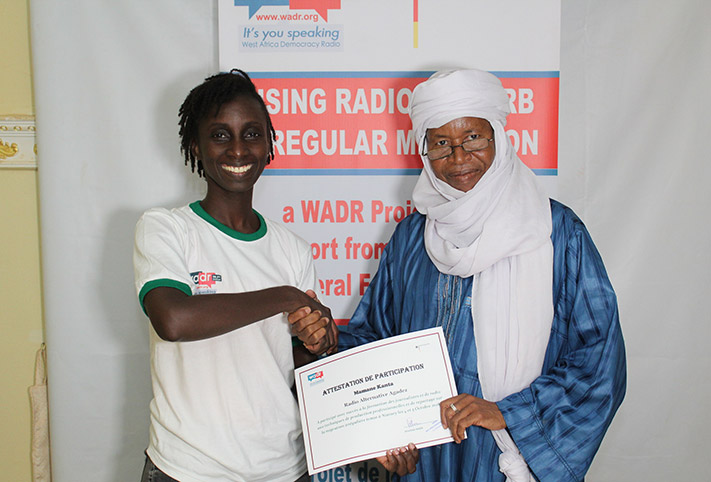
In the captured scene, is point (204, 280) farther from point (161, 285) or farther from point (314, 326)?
point (314, 326)

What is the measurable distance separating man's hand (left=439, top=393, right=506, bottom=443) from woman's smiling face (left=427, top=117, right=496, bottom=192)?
2.11 ft

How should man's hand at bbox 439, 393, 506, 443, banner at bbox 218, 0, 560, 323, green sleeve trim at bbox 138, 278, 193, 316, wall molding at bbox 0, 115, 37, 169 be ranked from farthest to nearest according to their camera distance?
wall molding at bbox 0, 115, 37, 169 < banner at bbox 218, 0, 560, 323 < man's hand at bbox 439, 393, 506, 443 < green sleeve trim at bbox 138, 278, 193, 316

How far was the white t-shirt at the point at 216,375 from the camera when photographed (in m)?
1.46

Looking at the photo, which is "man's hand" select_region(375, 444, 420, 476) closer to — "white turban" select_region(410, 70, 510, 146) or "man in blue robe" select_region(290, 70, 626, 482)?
"man in blue robe" select_region(290, 70, 626, 482)

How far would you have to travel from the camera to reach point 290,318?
1608 millimetres

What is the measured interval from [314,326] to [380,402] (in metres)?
0.28

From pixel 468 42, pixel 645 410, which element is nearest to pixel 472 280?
pixel 468 42

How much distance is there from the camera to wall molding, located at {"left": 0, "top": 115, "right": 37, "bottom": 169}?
258 centimetres

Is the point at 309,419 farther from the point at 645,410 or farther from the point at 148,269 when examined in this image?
the point at 645,410

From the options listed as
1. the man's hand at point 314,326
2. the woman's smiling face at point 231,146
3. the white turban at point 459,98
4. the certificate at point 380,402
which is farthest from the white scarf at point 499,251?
the woman's smiling face at point 231,146

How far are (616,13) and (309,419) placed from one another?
2.14 metres

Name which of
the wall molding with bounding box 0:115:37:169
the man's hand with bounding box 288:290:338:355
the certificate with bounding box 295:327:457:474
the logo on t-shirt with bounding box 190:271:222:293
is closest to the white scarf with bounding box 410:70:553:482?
the certificate with bounding box 295:327:457:474
